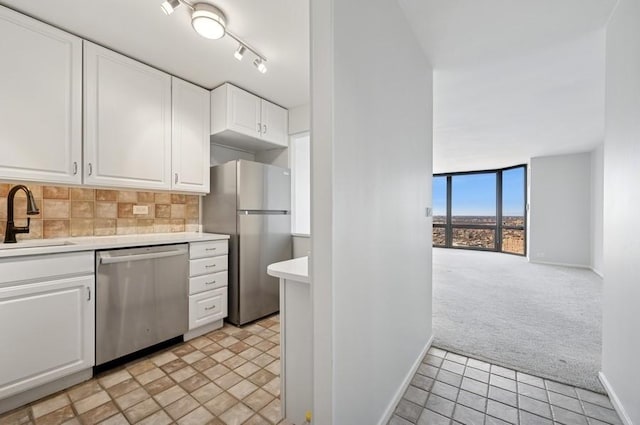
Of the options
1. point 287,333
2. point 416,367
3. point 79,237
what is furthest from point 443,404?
point 79,237

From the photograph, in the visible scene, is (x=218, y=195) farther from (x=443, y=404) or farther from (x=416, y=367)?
(x=443, y=404)

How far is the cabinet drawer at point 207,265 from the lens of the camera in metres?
2.44

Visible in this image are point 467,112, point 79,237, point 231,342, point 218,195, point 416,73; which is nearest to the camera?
point 416,73

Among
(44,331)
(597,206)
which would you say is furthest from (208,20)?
(597,206)

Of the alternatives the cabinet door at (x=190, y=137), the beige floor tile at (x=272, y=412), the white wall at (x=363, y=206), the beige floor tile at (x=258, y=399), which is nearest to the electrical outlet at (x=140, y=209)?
the cabinet door at (x=190, y=137)

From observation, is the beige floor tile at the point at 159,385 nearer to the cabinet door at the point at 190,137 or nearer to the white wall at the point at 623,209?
the cabinet door at the point at 190,137

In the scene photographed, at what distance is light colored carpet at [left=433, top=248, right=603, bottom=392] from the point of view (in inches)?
80.7

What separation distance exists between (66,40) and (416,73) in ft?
8.36

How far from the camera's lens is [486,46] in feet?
6.52

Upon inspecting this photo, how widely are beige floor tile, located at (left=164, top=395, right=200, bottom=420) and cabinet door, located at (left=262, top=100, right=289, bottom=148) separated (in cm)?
247

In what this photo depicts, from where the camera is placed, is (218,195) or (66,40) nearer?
(66,40)

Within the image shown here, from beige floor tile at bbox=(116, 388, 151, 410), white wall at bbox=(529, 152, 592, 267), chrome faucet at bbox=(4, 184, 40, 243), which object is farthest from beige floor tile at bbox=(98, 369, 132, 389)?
white wall at bbox=(529, 152, 592, 267)

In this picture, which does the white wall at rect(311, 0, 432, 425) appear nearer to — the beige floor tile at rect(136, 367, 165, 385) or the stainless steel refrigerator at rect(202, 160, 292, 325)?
the beige floor tile at rect(136, 367, 165, 385)

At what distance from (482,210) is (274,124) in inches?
264
